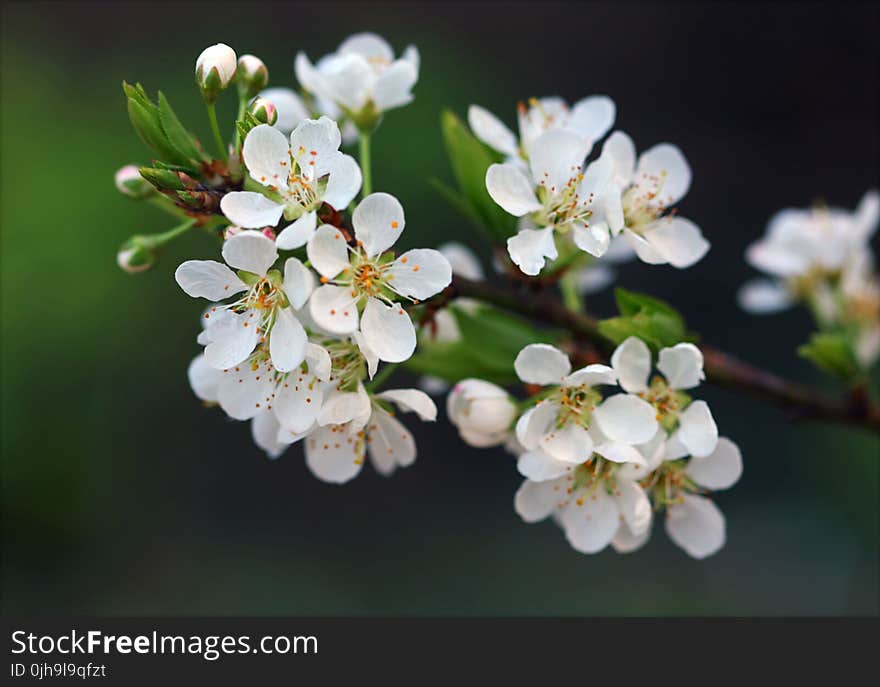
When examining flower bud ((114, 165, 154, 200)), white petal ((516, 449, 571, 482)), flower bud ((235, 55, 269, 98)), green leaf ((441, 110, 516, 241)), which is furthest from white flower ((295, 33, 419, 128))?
white petal ((516, 449, 571, 482))

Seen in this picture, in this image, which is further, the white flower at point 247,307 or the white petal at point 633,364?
the white petal at point 633,364

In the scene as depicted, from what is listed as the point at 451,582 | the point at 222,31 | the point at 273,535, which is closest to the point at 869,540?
the point at 451,582

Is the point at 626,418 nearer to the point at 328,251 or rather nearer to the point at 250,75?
the point at 328,251

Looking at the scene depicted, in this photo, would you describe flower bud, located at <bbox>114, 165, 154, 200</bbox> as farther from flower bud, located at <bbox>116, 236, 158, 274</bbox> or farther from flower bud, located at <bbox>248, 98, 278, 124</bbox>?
flower bud, located at <bbox>248, 98, 278, 124</bbox>

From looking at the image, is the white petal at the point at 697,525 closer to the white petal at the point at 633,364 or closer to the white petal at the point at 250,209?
the white petal at the point at 633,364

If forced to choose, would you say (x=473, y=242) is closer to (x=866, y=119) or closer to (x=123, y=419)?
(x=123, y=419)

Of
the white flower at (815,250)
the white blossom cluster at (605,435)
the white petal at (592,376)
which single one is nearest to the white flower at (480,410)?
the white blossom cluster at (605,435)
